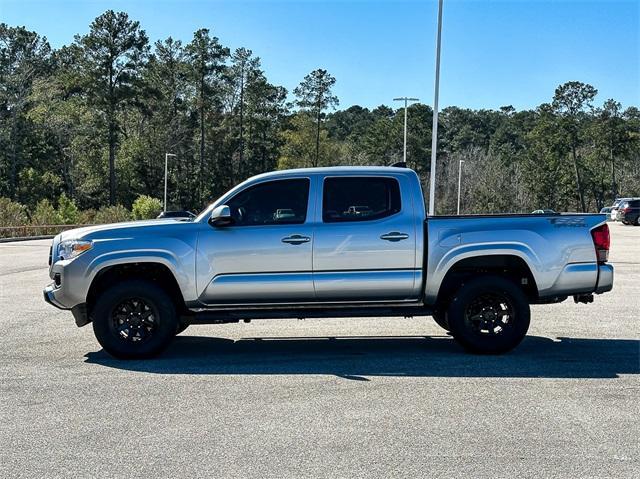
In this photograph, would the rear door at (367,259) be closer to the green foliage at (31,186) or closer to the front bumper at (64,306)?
the front bumper at (64,306)

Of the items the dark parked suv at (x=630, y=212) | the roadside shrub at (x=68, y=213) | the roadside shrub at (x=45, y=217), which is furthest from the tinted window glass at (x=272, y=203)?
the dark parked suv at (x=630, y=212)

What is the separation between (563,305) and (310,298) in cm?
605

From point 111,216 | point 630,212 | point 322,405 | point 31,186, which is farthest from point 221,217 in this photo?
point 31,186

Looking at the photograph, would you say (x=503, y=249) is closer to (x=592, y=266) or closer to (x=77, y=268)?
(x=592, y=266)

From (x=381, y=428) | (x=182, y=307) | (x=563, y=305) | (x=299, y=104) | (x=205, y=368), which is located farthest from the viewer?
(x=299, y=104)

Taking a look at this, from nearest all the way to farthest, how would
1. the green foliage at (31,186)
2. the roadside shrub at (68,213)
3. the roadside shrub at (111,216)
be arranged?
1. the roadside shrub at (68,213)
2. the roadside shrub at (111,216)
3. the green foliage at (31,186)

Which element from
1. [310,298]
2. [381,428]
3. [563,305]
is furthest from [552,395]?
[563,305]

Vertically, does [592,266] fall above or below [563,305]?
above

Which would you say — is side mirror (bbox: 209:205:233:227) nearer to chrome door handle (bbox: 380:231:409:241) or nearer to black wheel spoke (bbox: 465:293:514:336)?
chrome door handle (bbox: 380:231:409:241)

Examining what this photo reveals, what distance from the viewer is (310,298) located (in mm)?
8047

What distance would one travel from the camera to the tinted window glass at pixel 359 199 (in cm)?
816

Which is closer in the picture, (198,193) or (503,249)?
(503,249)

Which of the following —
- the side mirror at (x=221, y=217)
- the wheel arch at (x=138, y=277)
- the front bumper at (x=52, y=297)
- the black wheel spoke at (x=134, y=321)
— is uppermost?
the side mirror at (x=221, y=217)

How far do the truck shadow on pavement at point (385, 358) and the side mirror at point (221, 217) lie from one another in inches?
58.3
